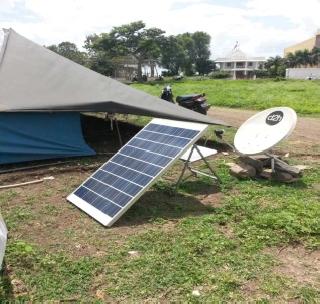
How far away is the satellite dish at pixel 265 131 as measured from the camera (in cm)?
753

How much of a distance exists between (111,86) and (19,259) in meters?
6.11

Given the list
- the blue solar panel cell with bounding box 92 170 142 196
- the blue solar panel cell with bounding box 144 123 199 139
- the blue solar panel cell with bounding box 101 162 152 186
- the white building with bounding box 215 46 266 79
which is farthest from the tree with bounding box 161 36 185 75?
the blue solar panel cell with bounding box 92 170 142 196

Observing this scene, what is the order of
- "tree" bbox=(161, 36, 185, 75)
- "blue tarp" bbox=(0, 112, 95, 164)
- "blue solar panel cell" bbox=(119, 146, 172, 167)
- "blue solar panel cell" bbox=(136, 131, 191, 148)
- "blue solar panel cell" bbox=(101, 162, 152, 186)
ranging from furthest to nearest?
1. "tree" bbox=(161, 36, 185, 75)
2. "blue tarp" bbox=(0, 112, 95, 164)
3. "blue solar panel cell" bbox=(136, 131, 191, 148)
4. "blue solar panel cell" bbox=(119, 146, 172, 167)
5. "blue solar panel cell" bbox=(101, 162, 152, 186)

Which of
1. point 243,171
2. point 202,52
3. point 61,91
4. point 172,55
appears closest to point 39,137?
point 61,91

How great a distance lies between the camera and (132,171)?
21.6 feet

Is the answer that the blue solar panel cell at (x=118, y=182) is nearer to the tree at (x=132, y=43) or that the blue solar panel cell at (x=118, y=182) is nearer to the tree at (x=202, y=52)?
the tree at (x=132, y=43)

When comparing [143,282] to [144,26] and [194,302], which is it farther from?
[144,26]

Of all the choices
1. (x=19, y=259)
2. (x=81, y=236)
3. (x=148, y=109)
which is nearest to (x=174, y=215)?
(x=81, y=236)

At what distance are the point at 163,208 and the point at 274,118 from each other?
305 centimetres

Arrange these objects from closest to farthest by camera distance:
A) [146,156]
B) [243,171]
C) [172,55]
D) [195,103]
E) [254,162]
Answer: [146,156] < [243,171] < [254,162] < [195,103] < [172,55]

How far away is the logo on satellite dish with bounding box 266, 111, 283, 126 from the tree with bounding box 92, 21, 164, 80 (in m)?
58.6

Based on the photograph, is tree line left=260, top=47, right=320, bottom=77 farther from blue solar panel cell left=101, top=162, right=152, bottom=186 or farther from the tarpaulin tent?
blue solar panel cell left=101, top=162, right=152, bottom=186

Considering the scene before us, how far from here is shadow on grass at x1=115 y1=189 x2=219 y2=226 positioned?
6.04 m

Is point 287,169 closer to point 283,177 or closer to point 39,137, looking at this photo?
point 283,177
